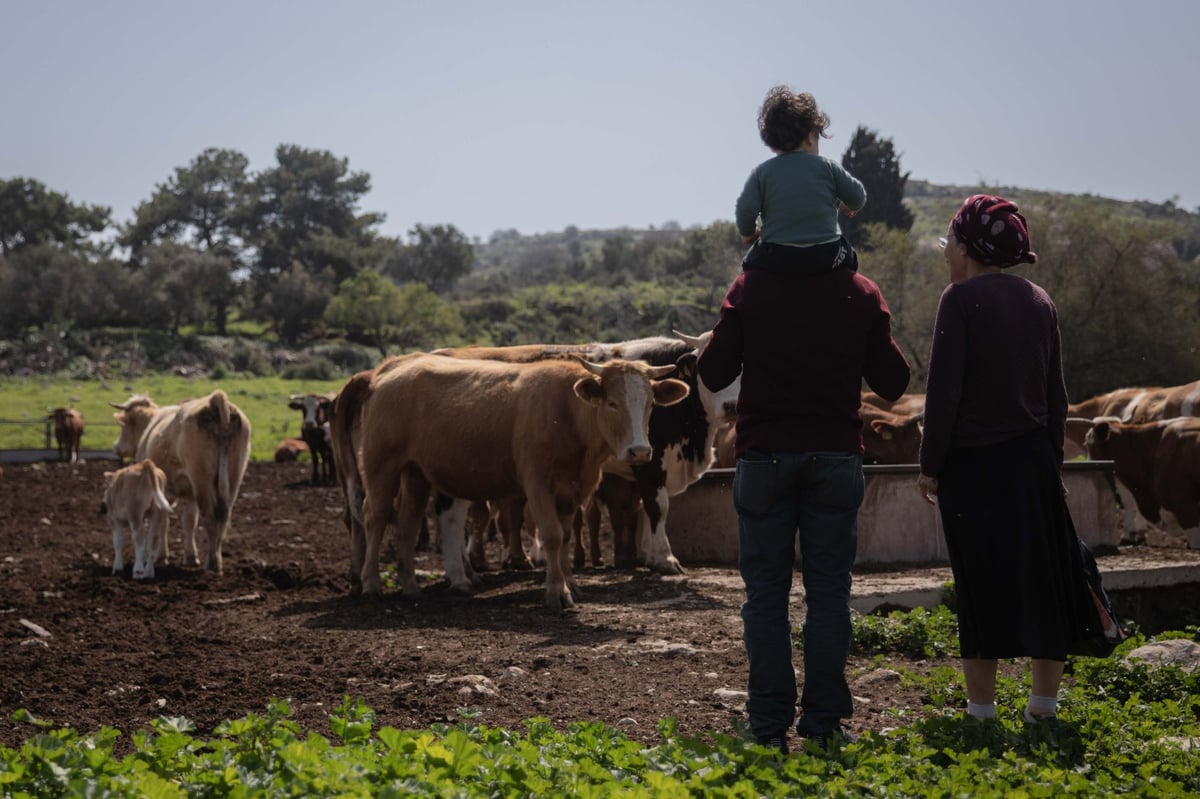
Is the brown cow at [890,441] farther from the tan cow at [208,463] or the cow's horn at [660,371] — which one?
the tan cow at [208,463]

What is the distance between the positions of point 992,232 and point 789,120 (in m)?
1.05

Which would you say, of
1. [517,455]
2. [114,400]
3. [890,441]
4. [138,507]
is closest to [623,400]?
[517,455]

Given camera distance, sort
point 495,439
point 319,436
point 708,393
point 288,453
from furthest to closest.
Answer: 1. point 288,453
2. point 319,436
3. point 708,393
4. point 495,439

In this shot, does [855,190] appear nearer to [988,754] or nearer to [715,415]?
[988,754]

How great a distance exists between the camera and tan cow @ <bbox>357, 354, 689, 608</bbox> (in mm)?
10750

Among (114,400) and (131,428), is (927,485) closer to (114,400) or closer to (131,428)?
(131,428)

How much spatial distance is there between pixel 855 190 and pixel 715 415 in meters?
7.69

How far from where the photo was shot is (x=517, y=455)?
11422 mm

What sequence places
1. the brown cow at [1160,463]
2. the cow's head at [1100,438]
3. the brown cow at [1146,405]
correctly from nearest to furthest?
the brown cow at [1160,463], the cow's head at [1100,438], the brown cow at [1146,405]

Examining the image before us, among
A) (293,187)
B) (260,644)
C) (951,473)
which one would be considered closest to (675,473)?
(260,644)

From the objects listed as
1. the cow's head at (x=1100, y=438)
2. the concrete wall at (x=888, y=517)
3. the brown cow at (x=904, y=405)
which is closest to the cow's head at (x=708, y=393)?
the concrete wall at (x=888, y=517)

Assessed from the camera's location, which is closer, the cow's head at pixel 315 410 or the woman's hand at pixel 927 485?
the woman's hand at pixel 927 485

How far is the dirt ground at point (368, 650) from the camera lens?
713cm

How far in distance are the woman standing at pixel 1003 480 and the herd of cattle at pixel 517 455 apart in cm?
483
